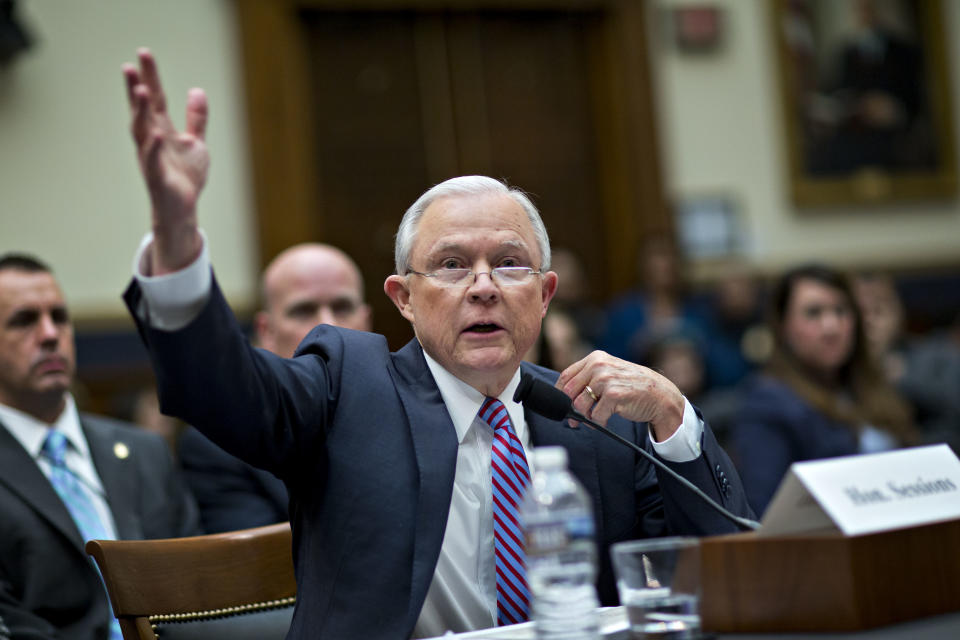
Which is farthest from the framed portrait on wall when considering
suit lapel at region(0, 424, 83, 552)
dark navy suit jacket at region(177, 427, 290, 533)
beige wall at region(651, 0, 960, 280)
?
suit lapel at region(0, 424, 83, 552)

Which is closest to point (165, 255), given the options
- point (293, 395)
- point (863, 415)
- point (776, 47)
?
point (293, 395)

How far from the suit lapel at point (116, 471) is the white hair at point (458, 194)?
1234 millimetres

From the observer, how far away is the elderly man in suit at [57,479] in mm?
2613

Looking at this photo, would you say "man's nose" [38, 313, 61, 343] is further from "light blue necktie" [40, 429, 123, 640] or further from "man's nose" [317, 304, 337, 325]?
"man's nose" [317, 304, 337, 325]

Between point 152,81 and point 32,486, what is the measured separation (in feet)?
5.24

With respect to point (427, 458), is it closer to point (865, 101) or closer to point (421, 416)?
point (421, 416)

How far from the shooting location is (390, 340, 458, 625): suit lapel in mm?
1792

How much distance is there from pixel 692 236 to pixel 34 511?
5071 mm

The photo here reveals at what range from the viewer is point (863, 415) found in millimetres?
3855

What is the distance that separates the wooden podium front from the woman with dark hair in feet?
6.88

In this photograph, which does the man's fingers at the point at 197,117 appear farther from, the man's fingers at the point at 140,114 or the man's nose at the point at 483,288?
the man's nose at the point at 483,288

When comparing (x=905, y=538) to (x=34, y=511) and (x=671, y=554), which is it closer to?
(x=671, y=554)

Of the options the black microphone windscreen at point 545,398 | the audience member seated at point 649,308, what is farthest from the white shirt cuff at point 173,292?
the audience member seated at point 649,308

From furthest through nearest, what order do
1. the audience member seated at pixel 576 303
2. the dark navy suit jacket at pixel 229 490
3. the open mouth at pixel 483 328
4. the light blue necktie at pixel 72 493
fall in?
the audience member seated at pixel 576 303 < the dark navy suit jacket at pixel 229 490 < the light blue necktie at pixel 72 493 < the open mouth at pixel 483 328
